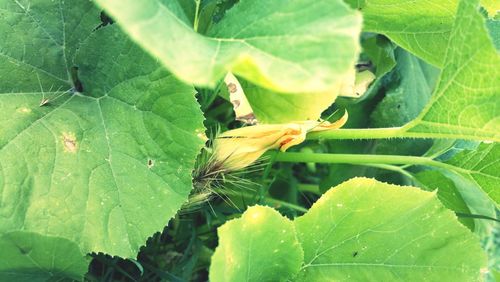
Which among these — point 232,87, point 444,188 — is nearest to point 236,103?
point 232,87

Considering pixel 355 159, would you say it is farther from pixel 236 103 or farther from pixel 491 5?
pixel 491 5

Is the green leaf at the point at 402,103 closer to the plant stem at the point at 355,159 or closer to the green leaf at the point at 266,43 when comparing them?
the plant stem at the point at 355,159

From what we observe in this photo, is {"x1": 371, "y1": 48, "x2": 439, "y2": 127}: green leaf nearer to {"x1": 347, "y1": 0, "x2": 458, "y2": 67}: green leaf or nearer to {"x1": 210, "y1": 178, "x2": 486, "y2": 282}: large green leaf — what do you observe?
{"x1": 347, "y1": 0, "x2": 458, "y2": 67}: green leaf

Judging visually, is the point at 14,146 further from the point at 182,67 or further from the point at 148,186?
the point at 182,67

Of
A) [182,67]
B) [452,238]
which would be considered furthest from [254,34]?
[452,238]

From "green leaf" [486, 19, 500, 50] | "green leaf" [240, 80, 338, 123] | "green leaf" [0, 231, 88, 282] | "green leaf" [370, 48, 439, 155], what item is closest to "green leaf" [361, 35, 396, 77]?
"green leaf" [370, 48, 439, 155]

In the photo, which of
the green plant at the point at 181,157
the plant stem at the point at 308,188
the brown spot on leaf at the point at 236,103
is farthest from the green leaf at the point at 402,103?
the brown spot on leaf at the point at 236,103
